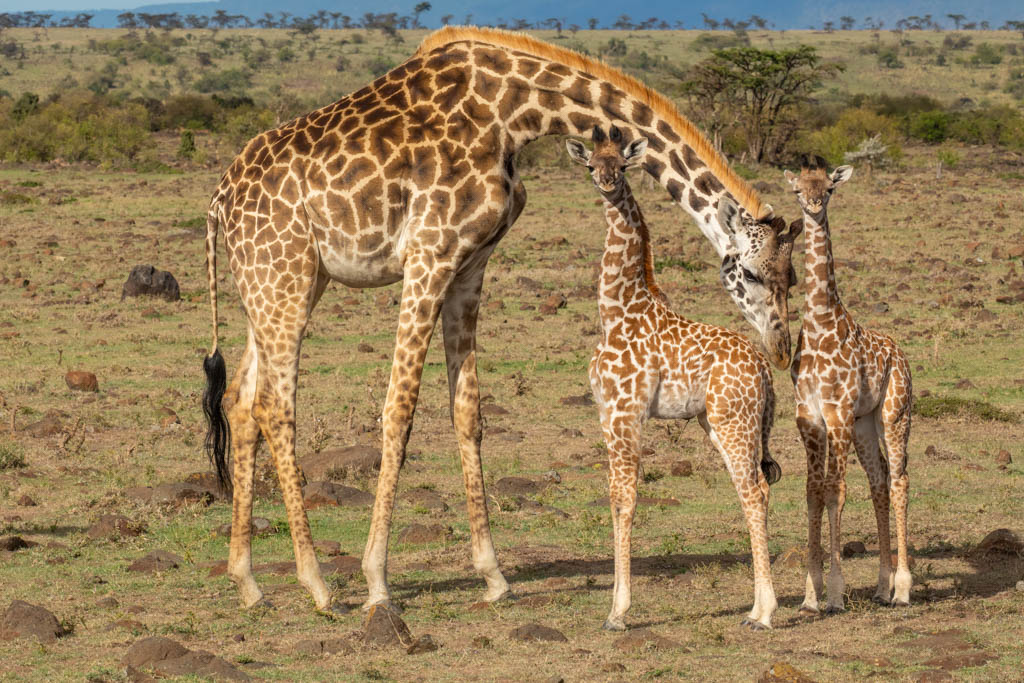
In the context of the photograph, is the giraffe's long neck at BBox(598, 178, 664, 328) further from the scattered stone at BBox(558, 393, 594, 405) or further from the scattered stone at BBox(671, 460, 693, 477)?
the scattered stone at BBox(558, 393, 594, 405)

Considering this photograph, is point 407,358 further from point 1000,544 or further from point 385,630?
point 1000,544

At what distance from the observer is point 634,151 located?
25.5 feet

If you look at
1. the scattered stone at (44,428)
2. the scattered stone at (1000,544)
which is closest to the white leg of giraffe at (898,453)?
the scattered stone at (1000,544)

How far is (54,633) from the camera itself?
740 centimetres

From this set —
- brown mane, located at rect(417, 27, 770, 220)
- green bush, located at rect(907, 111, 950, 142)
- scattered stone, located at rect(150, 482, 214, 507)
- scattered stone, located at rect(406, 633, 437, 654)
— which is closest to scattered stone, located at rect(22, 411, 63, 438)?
scattered stone, located at rect(150, 482, 214, 507)

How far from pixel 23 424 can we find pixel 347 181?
21.7 feet

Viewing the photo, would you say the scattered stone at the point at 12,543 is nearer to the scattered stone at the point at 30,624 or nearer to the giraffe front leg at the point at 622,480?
the scattered stone at the point at 30,624

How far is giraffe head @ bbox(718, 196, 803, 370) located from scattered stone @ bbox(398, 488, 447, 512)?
391cm

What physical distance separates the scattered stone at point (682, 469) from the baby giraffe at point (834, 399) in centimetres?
395

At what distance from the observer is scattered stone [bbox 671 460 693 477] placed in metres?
11.8

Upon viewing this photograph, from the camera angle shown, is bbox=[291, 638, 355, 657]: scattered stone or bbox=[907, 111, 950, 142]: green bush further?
bbox=[907, 111, 950, 142]: green bush

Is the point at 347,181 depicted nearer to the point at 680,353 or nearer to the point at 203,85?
the point at 680,353

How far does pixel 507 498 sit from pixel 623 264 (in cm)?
349

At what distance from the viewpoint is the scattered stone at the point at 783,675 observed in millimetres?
6219
